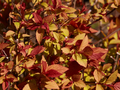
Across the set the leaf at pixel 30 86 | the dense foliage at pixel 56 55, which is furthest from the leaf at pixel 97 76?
the leaf at pixel 30 86

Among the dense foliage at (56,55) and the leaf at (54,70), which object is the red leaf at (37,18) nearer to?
the dense foliage at (56,55)

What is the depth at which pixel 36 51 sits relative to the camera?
2.34ft

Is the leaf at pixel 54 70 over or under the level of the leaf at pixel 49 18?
under

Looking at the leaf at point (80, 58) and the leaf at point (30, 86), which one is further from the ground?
the leaf at point (80, 58)

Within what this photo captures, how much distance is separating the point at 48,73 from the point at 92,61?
0.32m

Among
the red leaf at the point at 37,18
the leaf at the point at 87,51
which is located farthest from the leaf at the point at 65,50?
the red leaf at the point at 37,18

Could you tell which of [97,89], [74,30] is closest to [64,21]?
[74,30]

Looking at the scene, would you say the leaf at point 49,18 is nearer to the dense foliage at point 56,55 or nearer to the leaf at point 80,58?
the dense foliage at point 56,55

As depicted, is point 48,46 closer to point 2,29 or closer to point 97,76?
point 97,76

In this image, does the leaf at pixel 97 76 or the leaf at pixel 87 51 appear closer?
the leaf at pixel 87 51

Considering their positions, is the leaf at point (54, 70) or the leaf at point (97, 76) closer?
the leaf at point (54, 70)

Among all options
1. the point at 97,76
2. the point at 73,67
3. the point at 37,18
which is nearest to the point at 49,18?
the point at 37,18

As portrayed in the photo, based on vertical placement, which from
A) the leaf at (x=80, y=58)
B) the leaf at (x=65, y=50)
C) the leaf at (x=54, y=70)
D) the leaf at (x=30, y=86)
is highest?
the leaf at (x=65, y=50)

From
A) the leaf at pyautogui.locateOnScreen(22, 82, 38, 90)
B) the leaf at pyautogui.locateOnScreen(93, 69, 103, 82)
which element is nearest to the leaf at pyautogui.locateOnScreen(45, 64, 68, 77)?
the leaf at pyautogui.locateOnScreen(22, 82, 38, 90)
